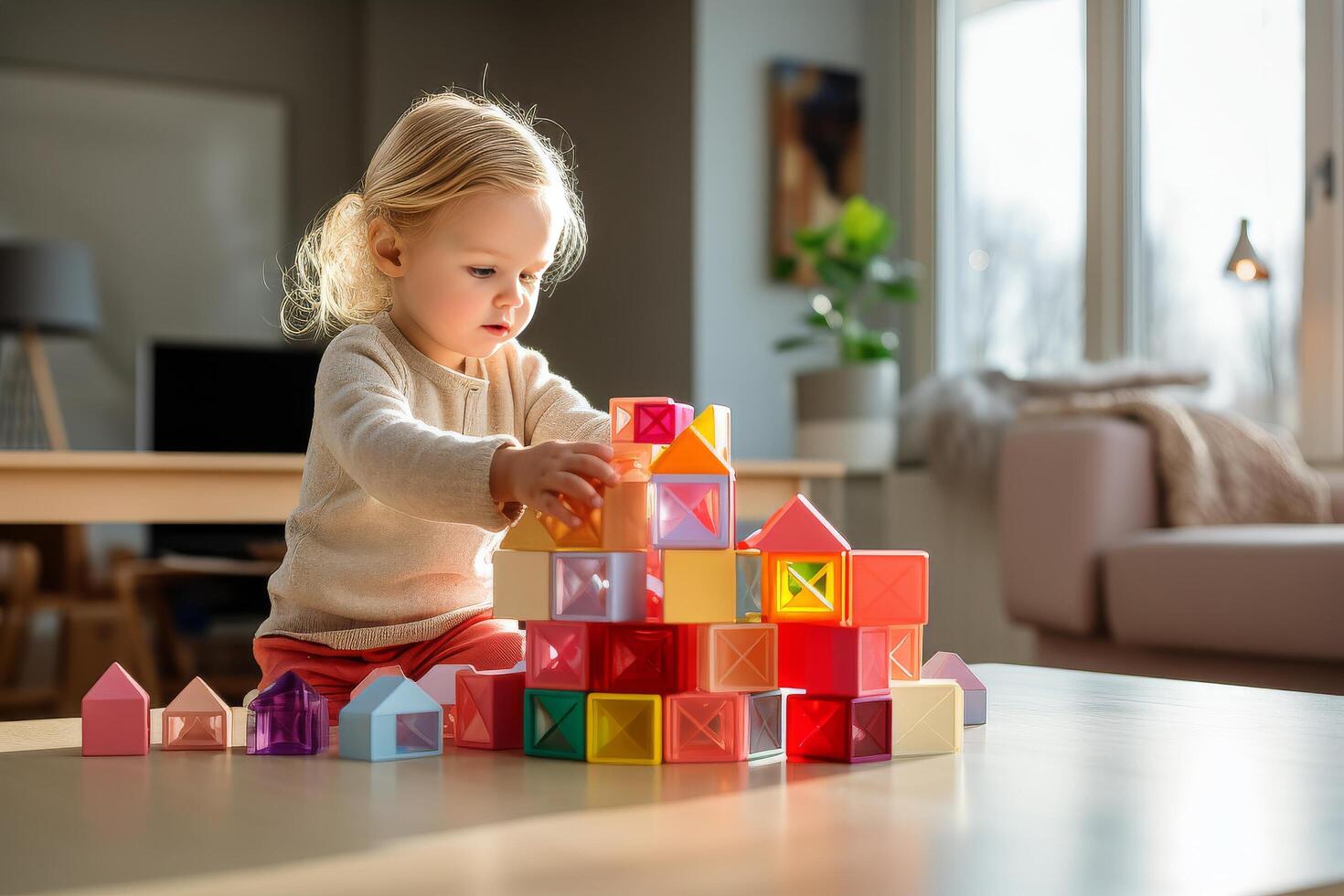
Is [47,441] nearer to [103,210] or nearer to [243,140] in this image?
[103,210]

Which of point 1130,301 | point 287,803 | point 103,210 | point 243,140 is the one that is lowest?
point 287,803

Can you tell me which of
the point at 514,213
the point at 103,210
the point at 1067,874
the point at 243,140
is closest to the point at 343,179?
the point at 243,140

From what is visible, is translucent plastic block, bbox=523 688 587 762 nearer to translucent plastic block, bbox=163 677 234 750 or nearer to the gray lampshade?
translucent plastic block, bbox=163 677 234 750

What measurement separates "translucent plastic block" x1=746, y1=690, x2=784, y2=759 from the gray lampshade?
363 cm

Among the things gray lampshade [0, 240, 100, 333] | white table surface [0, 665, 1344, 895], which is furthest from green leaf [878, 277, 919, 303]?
white table surface [0, 665, 1344, 895]

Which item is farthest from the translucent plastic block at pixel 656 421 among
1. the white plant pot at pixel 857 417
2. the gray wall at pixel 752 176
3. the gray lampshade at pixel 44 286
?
the gray lampshade at pixel 44 286

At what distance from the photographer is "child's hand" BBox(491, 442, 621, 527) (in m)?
0.67

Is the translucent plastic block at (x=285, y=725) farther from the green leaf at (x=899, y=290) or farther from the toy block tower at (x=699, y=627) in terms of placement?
the green leaf at (x=899, y=290)

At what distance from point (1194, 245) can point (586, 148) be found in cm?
202

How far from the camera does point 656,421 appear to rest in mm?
721

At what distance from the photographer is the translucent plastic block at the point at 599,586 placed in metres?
0.66

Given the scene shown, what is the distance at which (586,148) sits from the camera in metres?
4.43

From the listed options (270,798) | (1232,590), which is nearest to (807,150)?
(1232,590)

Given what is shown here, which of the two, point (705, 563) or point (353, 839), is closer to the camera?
point (353, 839)
